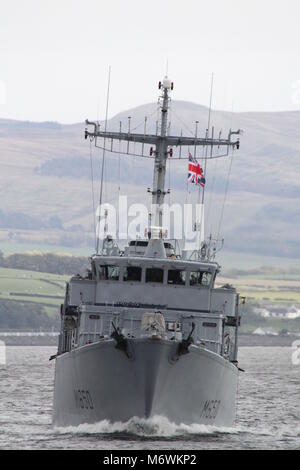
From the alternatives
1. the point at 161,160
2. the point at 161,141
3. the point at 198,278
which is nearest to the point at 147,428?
the point at 198,278

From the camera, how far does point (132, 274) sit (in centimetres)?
5597

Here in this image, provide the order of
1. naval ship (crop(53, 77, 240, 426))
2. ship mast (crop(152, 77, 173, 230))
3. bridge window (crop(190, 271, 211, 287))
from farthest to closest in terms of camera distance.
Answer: ship mast (crop(152, 77, 173, 230)), bridge window (crop(190, 271, 211, 287)), naval ship (crop(53, 77, 240, 426))

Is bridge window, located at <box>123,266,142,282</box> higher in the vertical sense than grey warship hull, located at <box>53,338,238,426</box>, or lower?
higher

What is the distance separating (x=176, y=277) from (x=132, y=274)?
69.3 inches

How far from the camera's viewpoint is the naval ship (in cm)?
4975

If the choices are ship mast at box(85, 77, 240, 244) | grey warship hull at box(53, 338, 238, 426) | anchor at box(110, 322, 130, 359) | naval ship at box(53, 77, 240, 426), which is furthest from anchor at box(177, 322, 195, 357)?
ship mast at box(85, 77, 240, 244)

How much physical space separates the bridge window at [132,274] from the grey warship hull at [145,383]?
4.32 metres

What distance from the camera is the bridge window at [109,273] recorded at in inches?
2212

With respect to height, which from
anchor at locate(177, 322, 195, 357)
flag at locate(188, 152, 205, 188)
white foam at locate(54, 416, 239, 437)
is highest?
flag at locate(188, 152, 205, 188)

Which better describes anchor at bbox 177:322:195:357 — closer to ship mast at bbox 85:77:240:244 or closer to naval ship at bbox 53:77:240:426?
naval ship at bbox 53:77:240:426

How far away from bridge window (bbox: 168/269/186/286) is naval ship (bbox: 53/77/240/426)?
4 centimetres

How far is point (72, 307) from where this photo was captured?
57406mm
